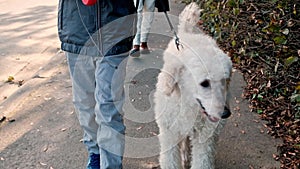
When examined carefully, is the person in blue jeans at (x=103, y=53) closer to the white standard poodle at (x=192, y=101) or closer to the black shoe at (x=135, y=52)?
the white standard poodle at (x=192, y=101)

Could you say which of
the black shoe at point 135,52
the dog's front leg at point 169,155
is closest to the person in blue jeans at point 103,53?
the dog's front leg at point 169,155

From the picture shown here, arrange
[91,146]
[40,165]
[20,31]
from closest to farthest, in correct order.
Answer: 1. [91,146]
2. [40,165]
3. [20,31]

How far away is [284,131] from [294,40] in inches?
Result: 36.4

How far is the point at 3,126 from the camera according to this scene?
3.95 meters

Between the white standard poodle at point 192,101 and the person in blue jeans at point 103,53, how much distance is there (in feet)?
1.25

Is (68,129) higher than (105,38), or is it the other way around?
(105,38)

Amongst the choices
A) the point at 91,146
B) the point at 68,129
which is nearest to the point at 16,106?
the point at 68,129

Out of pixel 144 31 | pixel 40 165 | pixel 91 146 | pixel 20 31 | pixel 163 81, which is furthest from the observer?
pixel 20 31

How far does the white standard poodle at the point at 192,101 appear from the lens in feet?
8.55

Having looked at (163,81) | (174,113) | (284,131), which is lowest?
(284,131)

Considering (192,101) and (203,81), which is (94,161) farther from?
(203,81)

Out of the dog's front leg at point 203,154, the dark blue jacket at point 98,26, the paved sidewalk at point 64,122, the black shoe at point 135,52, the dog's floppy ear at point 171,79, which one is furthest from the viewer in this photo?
the black shoe at point 135,52

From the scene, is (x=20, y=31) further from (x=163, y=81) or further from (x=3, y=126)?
(x=163, y=81)

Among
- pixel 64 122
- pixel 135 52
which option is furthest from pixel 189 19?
pixel 135 52
